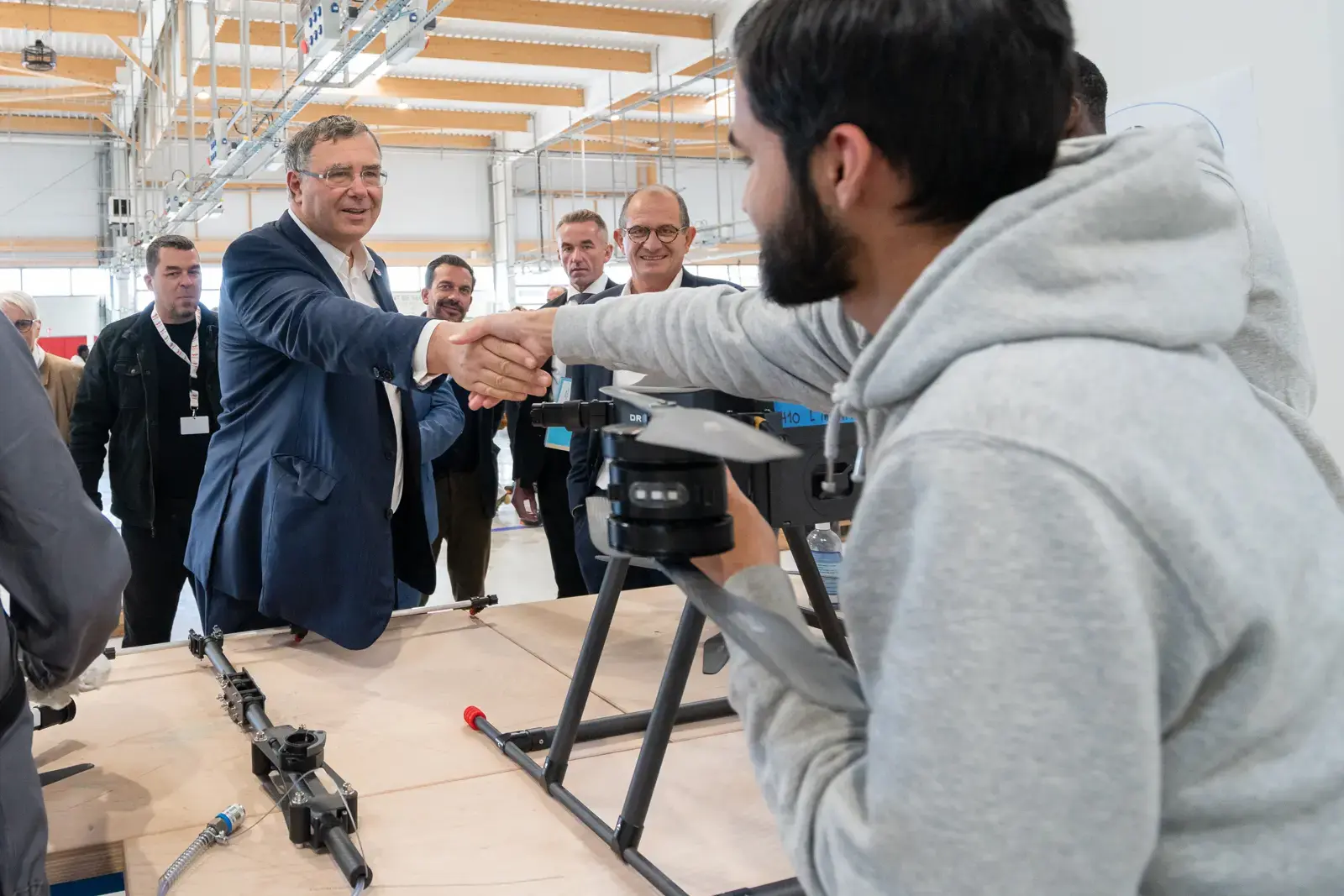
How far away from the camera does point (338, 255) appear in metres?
2.25

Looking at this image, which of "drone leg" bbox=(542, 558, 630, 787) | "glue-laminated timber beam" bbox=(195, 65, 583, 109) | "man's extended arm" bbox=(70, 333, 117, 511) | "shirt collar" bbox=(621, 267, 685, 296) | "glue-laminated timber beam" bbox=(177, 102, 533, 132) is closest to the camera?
"drone leg" bbox=(542, 558, 630, 787)

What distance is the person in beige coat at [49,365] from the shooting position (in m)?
4.18

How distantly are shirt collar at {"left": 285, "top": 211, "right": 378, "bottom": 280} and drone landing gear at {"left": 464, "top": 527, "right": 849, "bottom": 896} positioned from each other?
41.7 inches

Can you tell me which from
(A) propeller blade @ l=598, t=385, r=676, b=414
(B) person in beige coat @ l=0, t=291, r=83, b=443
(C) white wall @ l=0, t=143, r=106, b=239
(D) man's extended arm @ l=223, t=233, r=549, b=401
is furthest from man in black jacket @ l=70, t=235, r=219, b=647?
(C) white wall @ l=0, t=143, r=106, b=239

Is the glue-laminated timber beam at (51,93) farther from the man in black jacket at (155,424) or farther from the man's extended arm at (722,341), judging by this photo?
the man's extended arm at (722,341)

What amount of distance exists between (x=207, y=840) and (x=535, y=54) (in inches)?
349

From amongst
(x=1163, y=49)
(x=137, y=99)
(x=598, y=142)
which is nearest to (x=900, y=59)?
(x=1163, y=49)

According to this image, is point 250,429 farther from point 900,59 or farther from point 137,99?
point 137,99

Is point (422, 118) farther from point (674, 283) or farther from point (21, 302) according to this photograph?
point (674, 283)

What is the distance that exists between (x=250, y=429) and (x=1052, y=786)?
194 centimetres

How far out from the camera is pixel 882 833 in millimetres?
588

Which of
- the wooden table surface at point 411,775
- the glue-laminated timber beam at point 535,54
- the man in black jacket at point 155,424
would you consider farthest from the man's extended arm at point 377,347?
the glue-laminated timber beam at point 535,54

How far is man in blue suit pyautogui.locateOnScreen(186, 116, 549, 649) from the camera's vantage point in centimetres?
202

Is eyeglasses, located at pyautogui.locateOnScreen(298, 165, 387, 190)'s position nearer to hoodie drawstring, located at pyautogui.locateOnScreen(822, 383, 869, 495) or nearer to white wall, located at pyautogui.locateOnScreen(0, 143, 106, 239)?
hoodie drawstring, located at pyautogui.locateOnScreen(822, 383, 869, 495)
